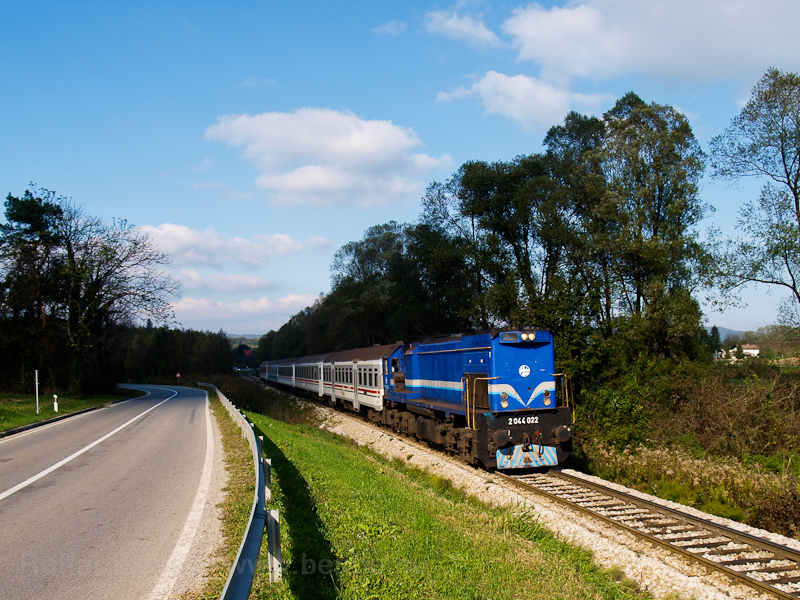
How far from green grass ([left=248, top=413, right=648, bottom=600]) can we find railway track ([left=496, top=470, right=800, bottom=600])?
1404mm

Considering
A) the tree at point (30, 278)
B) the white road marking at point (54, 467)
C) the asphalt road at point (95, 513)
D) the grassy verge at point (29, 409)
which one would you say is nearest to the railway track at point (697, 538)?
the asphalt road at point (95, 513)

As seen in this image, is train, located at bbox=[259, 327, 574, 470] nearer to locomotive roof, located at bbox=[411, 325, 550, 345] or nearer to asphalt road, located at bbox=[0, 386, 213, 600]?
locomotive roof, located at bbox=[411, 325, 550, 345]

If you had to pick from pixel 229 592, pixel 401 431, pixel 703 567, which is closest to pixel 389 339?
pixel 401 431

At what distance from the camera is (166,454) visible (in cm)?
1274

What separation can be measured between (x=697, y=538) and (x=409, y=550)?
5237 millimetres

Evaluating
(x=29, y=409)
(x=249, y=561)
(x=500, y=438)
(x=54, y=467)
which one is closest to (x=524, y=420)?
(x=500, y=438)

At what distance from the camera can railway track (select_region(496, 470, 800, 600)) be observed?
7226mm

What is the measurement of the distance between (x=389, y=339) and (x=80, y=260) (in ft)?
78.5

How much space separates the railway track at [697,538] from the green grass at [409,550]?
1.40 meters

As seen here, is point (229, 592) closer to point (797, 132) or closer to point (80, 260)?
point (797, 132)

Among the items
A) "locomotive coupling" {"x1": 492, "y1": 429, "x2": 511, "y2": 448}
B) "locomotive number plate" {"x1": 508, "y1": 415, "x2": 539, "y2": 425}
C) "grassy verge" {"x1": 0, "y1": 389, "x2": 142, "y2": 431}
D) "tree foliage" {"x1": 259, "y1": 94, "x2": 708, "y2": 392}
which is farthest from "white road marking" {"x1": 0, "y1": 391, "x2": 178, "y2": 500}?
"tree foliage" {"x1": 259, "y1": 94, "x2": 708, "y2": 392}

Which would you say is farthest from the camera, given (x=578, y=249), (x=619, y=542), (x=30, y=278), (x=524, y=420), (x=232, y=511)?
(x=30, y=278)

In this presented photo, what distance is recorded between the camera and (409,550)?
21.0 ft

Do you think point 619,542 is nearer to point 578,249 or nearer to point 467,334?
point 467,334
